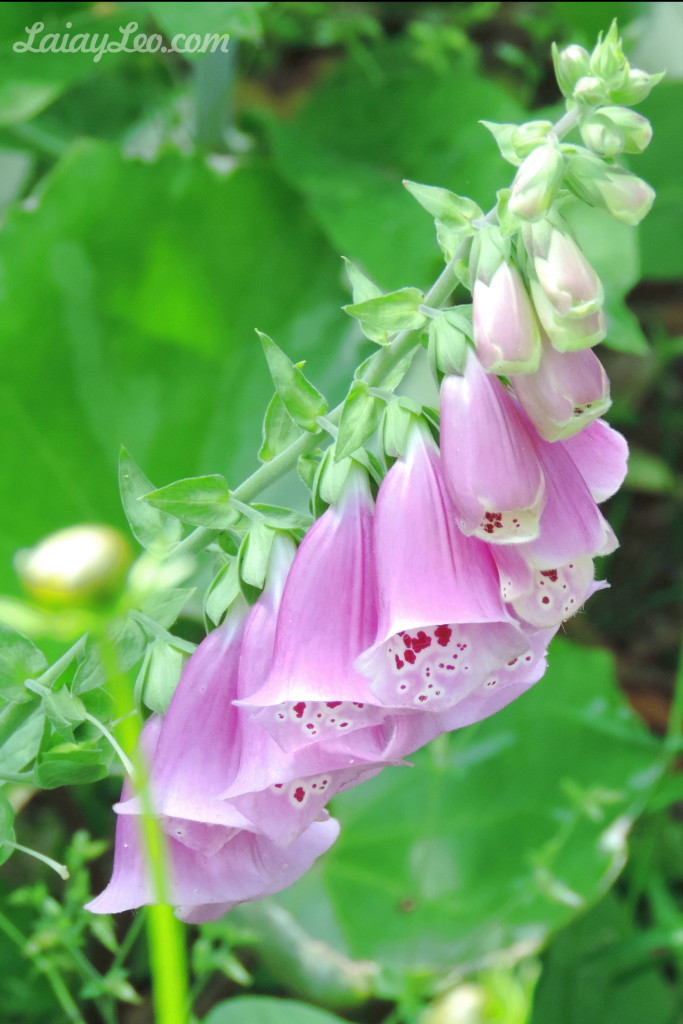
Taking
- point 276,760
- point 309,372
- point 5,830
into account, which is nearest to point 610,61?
point 276,760

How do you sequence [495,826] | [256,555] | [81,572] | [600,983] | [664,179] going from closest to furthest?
[81,572], [256,555], [600,983], [495,826], [664,179]

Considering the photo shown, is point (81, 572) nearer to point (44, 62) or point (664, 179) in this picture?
point (44, 62)

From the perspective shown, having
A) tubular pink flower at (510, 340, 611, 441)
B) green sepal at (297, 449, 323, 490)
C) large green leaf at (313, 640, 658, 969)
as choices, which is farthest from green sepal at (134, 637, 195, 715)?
large green leaf at (313, 640, 658, 969)

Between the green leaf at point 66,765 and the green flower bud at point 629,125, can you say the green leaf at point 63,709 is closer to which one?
the green leaf at point 66,765

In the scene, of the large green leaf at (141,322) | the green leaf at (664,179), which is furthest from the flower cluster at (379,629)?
the green leaf at (664,179)

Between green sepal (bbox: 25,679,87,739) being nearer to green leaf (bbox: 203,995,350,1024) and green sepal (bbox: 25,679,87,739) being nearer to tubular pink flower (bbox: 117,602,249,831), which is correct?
tubular pink flower (bbox: 117,602,249,831)
